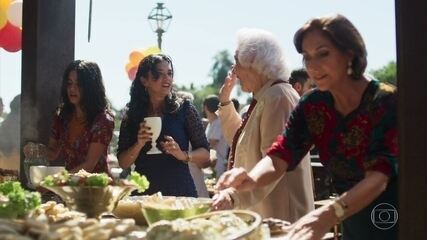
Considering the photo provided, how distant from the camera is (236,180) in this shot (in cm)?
211

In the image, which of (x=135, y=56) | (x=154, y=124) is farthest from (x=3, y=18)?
(x=154, y=124)

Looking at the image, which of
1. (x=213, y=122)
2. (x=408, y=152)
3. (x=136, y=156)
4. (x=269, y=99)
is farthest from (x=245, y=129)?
(x=213, y=122)

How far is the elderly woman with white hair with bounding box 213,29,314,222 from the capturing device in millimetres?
2676

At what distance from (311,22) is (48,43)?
2199 mm

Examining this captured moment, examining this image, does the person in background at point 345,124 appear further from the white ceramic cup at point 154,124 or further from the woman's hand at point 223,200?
the white ceramic cup at point 154,124

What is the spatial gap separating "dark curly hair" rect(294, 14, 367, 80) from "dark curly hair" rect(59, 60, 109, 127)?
60.9 inches

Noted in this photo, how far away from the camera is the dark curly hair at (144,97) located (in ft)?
11.0

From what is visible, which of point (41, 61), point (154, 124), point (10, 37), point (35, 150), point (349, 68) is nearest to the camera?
point (349, 68)

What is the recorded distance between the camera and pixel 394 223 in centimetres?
208

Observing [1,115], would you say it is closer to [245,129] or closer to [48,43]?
[48,43]

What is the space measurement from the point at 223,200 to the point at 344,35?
2.27ft

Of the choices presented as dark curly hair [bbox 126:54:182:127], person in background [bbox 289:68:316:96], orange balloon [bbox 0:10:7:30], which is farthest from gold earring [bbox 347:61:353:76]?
orange balloon [bbox 0:10:7:30]

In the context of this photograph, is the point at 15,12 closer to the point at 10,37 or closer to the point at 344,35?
the point at 10,37

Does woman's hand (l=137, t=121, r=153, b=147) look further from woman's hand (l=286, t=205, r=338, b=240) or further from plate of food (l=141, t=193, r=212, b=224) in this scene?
woman's hand (l=286, t=205, r=338, b=240)
